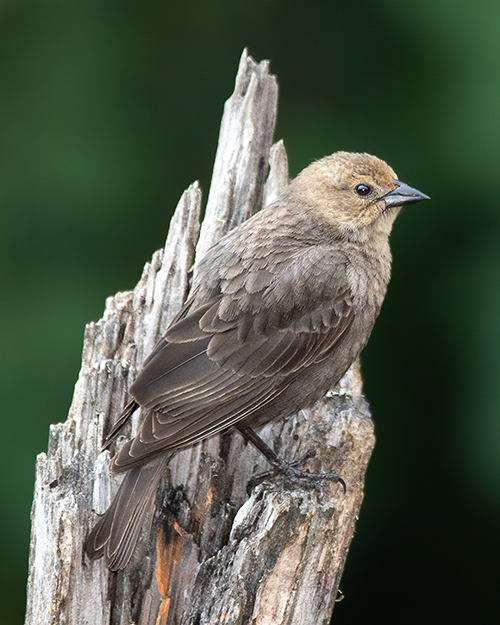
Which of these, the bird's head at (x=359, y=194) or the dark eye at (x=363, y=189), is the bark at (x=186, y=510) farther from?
the dark eye at (x=363, y=189)

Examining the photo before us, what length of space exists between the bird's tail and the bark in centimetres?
7

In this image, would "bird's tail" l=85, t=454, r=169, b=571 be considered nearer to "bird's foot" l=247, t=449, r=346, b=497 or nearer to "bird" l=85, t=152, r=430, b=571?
"bird" l=85, t=152, r=430, b=571

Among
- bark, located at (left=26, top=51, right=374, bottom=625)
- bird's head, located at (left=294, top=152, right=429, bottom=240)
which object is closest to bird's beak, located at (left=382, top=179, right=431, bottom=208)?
bird's head, located at (left=294, top=152, right=429, bottom=240)

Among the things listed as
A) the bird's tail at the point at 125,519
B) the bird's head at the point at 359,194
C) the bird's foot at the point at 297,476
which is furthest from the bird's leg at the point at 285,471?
the bird's head at the point at 359,194

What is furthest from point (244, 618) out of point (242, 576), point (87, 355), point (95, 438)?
point (87, 355)

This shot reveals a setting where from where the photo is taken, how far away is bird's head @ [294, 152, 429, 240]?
310 centimetres

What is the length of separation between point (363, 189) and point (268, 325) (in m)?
0.76

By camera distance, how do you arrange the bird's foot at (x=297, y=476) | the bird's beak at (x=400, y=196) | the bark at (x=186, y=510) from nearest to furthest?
the bark at (x=186, y=510), the bird's foot at (x=297, y=476), the bird's beak at (x=400, y=196)

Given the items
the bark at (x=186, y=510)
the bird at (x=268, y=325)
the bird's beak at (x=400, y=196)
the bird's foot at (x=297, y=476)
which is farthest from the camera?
the bird's beak at (x=400, y=196)

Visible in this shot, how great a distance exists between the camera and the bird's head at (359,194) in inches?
122

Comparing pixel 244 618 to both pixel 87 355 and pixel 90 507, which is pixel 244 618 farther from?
pixel 87 355

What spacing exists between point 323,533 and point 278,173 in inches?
75.9

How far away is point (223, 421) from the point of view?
267 cm

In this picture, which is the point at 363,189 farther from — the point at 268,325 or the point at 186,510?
the point at 186,510
